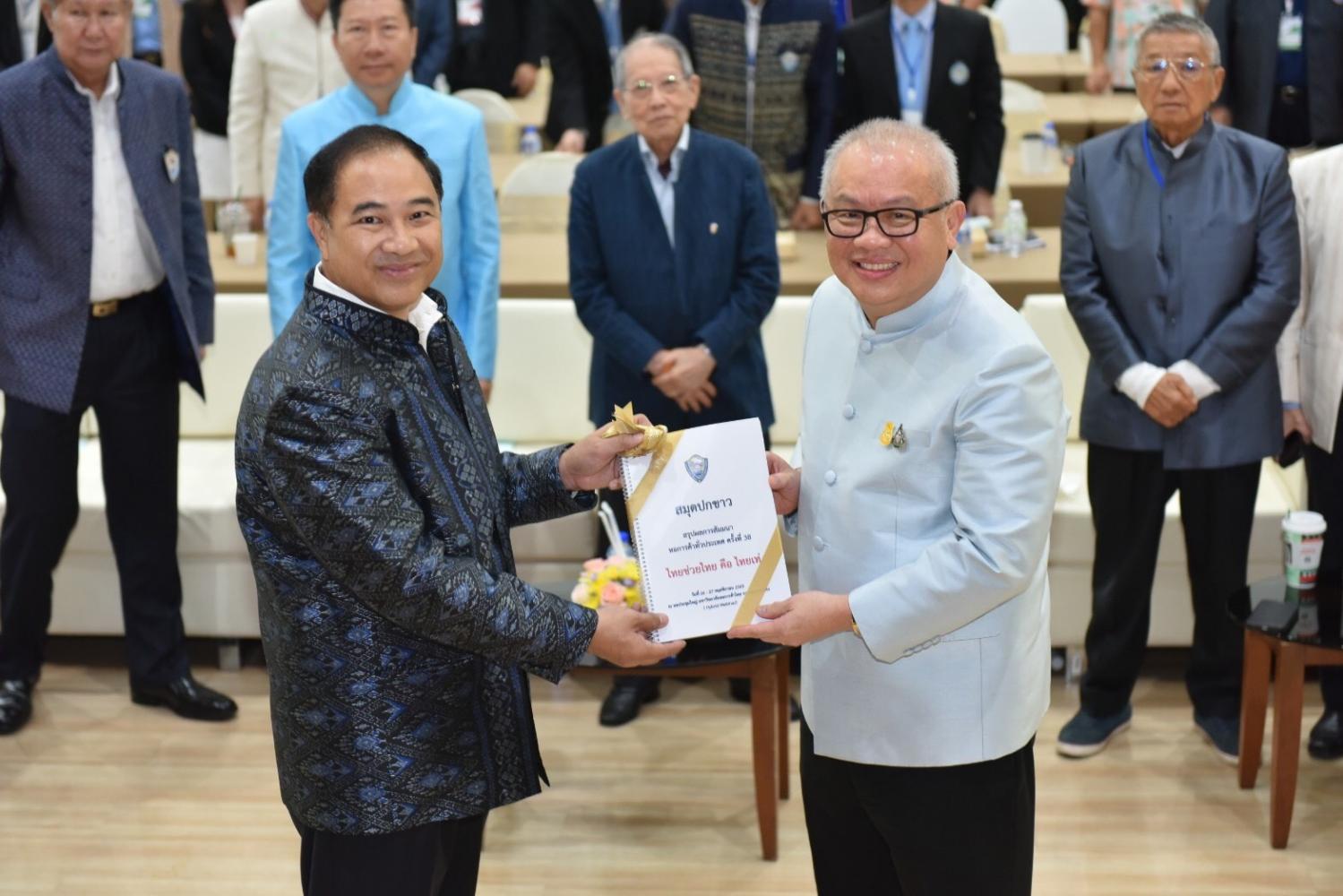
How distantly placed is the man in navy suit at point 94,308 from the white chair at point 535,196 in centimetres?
206

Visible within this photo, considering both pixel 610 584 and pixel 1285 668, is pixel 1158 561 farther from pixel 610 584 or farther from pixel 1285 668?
pixel 610 584

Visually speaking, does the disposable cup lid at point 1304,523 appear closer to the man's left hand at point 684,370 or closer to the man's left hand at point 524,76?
the man's left hand at point 684,370

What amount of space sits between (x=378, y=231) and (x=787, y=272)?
3149 millimetres

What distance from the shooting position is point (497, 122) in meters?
7.21

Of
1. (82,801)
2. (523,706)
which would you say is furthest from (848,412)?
(82,801)

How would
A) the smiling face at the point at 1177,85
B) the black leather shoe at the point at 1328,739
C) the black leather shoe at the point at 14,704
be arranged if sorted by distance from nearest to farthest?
the smiling face at the point at 1177,85, the black leather shoe at the point at 1328,739, the black leather shoe at the point at 14,704

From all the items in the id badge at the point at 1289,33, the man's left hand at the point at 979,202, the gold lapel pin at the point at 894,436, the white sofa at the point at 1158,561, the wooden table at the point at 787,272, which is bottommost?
the white sofa at the point at 1158,561

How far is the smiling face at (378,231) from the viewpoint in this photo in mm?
2072

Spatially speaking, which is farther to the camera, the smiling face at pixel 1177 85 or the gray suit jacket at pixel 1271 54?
the gray suit jacket at pixel 1271 54

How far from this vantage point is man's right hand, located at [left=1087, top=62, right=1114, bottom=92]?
802cm

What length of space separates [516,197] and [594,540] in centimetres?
207

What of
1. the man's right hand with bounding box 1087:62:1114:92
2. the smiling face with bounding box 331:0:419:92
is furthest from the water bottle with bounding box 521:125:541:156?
the smiling face with bounding box 331:0:419:92

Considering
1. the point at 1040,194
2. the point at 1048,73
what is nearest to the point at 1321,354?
the point at 1040,194

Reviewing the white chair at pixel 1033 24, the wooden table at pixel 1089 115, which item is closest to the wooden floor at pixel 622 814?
the wooden table at pixel 1089 115
